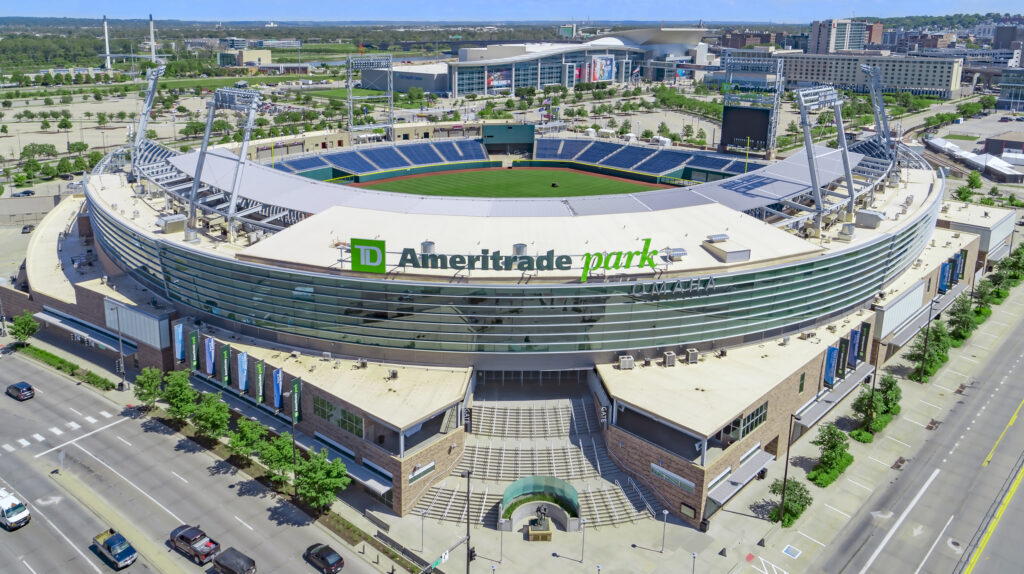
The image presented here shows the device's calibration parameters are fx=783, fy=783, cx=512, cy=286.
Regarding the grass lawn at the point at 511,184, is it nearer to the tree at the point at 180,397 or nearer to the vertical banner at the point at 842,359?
the vertical banner at the point at 842,359

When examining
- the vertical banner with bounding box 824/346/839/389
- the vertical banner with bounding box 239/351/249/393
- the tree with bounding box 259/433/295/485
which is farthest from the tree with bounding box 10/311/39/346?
the vertical banner with bounding box 824/346/839/389

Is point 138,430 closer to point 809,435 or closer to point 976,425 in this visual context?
point 809,435

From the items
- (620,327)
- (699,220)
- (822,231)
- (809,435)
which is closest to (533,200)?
(699,220)

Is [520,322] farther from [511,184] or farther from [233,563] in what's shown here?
[511,184]

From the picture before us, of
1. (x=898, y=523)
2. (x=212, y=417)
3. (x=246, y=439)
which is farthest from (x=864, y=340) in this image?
(x=212, y=417)

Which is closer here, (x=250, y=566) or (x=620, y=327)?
(x=250, y=566)

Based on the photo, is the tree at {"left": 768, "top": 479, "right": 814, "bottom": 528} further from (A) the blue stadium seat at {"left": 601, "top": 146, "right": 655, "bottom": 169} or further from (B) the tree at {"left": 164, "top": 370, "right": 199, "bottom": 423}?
(A) the blue stadium seat at {"left": 601, "top": 146, "right": 655, "bottom": 169}
